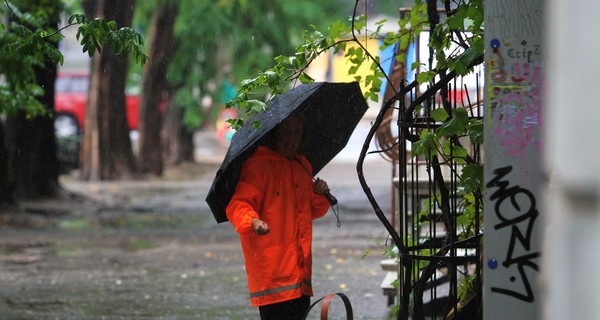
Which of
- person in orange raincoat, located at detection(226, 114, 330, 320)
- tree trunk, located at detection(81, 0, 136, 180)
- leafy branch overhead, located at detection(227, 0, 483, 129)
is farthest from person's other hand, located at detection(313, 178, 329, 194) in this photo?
tree trunk, located at detection(81, 0, 136, 180)

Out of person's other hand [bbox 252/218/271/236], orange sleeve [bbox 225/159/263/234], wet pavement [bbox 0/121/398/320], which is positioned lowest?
wet pavement [bbox 0/121/398/320]

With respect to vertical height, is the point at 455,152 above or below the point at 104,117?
below

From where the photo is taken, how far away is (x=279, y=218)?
20.2 ft

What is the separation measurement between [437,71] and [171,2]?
798 inches

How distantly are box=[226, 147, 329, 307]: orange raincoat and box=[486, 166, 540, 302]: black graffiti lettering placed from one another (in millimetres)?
2319

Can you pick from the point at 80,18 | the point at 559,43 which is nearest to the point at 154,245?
the point at 80,18

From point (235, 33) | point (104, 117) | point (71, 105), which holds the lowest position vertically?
point (104, 117)

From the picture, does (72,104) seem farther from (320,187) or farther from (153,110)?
(320,187)

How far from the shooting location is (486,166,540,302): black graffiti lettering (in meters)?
3.79

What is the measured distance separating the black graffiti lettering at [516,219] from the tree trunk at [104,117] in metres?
21.0

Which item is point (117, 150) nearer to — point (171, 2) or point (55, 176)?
point (171, 2)

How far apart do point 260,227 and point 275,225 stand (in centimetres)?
39

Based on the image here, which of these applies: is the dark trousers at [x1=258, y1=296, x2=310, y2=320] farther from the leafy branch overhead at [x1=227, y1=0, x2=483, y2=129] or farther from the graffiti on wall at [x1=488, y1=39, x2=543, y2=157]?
the graffiti on wall at [x1=488, y1=39, x2=543, y2=157]

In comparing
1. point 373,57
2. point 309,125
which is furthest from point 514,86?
point 309,125
